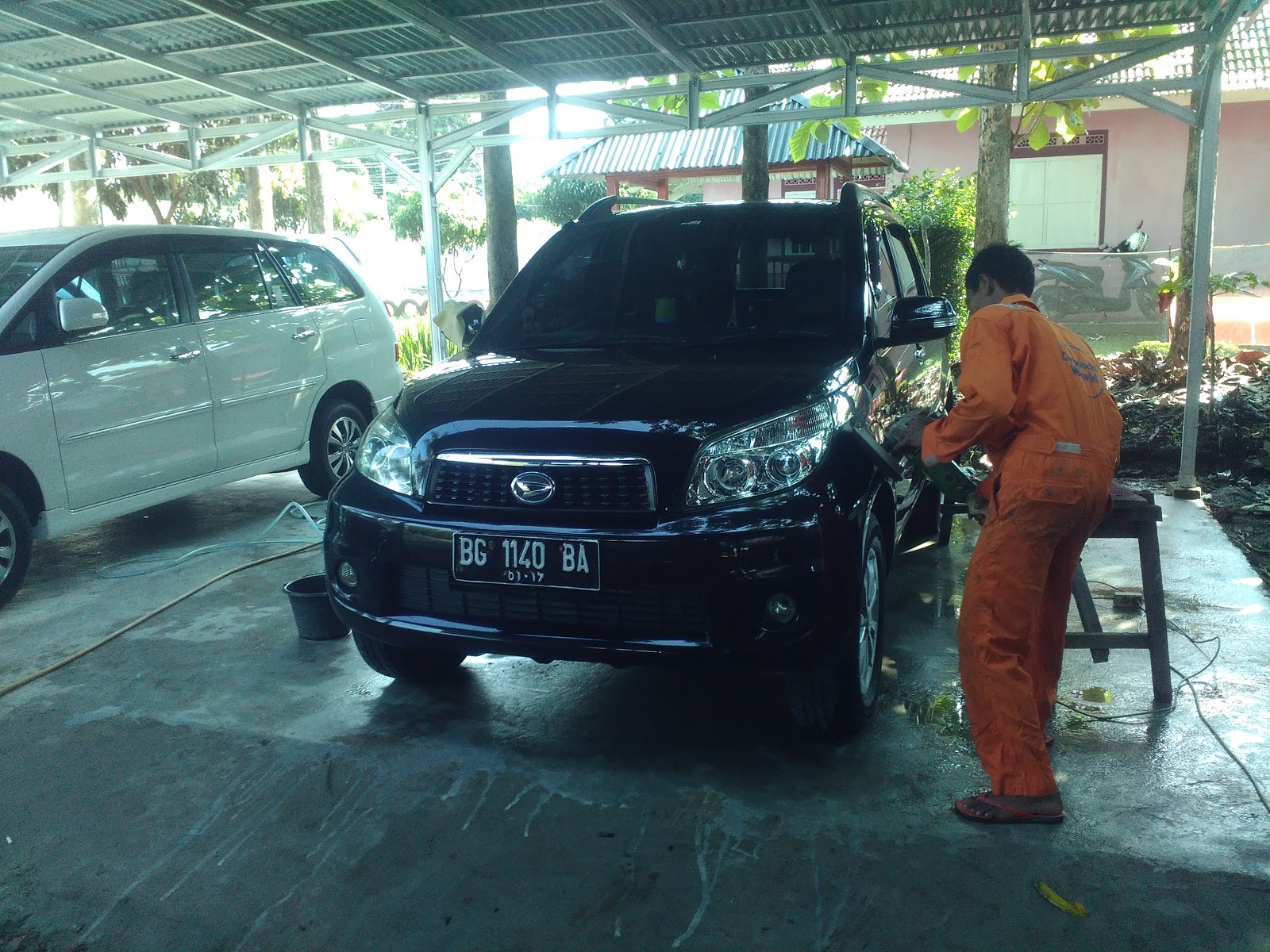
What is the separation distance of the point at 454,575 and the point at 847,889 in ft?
4.72

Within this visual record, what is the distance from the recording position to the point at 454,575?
11.0ft

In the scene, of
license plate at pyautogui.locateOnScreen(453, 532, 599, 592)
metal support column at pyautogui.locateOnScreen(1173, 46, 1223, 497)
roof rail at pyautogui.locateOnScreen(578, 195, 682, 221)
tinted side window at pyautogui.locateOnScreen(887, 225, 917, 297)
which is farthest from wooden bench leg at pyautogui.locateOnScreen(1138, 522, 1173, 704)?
metal support column at pyautogui.locateOnScreen(1173, 46, 1223, 497)

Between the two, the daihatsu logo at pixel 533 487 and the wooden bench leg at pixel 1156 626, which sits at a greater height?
the daihatsu logo at pixel 533 487

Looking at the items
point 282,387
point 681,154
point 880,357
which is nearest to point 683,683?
point 880,357

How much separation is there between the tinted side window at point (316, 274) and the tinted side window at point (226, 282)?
278 mm

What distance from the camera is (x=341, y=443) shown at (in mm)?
7516

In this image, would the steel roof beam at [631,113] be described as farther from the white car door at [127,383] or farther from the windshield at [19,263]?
the windshield at [19,263]

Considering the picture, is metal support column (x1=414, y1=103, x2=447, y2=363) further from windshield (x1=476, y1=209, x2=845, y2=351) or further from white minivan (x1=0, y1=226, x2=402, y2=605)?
windshield (x1=476, y1=209, x2=845, y2=351)

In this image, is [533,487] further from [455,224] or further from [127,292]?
[455,224]

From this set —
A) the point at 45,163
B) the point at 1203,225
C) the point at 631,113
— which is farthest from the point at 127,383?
the point at 45,163

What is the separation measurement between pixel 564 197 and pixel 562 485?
95.0ft

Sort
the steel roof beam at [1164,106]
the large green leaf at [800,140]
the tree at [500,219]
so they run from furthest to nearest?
the tree at [500,219] < the large green leaf at [800,140] < the steel roof beam at [1164,106]

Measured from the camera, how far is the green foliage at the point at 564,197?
3058 centimetres

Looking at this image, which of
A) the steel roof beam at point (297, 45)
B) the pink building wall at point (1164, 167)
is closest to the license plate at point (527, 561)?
the steel roof beam at point (297, 45)
